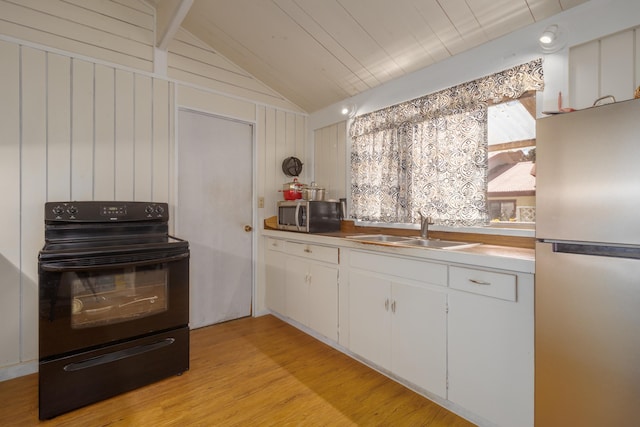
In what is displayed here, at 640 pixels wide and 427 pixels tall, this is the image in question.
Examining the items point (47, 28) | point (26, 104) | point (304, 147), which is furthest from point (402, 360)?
point (47, 28)

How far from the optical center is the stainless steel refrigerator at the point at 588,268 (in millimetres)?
1181

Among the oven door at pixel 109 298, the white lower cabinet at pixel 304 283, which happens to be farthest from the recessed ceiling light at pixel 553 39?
the oven door at pixel 109 298

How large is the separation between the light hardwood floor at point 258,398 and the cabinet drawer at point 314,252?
2.53 ft

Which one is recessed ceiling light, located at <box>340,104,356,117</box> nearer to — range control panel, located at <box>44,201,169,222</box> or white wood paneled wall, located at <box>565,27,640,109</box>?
white wood paneled wall, located at <box>565,27,640,109</box>

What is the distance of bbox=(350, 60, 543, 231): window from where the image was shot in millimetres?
2148

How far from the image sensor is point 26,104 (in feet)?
7.13

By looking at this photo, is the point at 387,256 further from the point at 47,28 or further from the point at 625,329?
the point at 47,28

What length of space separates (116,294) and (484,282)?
2.18 m

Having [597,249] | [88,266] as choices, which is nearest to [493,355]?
[597,249]

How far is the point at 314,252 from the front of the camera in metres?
2.74

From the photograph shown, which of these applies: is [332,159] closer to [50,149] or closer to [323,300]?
[323,300]

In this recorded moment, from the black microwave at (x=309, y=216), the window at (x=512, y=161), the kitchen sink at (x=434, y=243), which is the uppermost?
the window at (x=512, y=161)

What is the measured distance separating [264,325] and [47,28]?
9.82 ft

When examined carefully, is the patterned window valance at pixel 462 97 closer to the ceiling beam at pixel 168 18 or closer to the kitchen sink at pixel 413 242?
the kitchen sink at pixel 413 242
